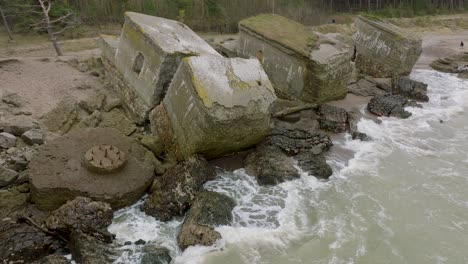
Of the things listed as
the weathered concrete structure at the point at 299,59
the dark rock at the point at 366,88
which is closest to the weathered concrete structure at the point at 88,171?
the weathered concrete structure at the point at 299,59

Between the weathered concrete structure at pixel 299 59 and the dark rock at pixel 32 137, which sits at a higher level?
the weathered concrete structure at pixel 299 59

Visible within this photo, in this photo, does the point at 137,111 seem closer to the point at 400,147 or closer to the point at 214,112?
the point at 214,112

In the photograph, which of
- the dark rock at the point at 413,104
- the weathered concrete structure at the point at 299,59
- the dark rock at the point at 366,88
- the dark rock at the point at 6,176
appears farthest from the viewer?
the dark rock at the point at 366,88

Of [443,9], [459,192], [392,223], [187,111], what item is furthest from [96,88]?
[443,9]

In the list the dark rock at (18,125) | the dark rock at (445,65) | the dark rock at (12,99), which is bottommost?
the dark rock at (445,65)

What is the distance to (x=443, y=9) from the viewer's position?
25.5 m

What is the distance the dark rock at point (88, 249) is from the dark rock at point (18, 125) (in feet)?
8.90

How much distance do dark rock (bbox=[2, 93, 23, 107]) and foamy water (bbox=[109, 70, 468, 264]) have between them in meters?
3.44

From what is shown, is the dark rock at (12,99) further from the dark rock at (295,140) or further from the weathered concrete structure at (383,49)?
the weathered concrete structure at (383,49)

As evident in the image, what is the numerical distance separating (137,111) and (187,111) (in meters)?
1.76

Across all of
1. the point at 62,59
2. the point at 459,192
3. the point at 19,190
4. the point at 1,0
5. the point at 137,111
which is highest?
the point at 1,0

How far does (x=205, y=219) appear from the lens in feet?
18.5

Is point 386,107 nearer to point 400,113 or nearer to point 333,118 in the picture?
point 400,113

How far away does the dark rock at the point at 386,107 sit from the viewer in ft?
32.6
